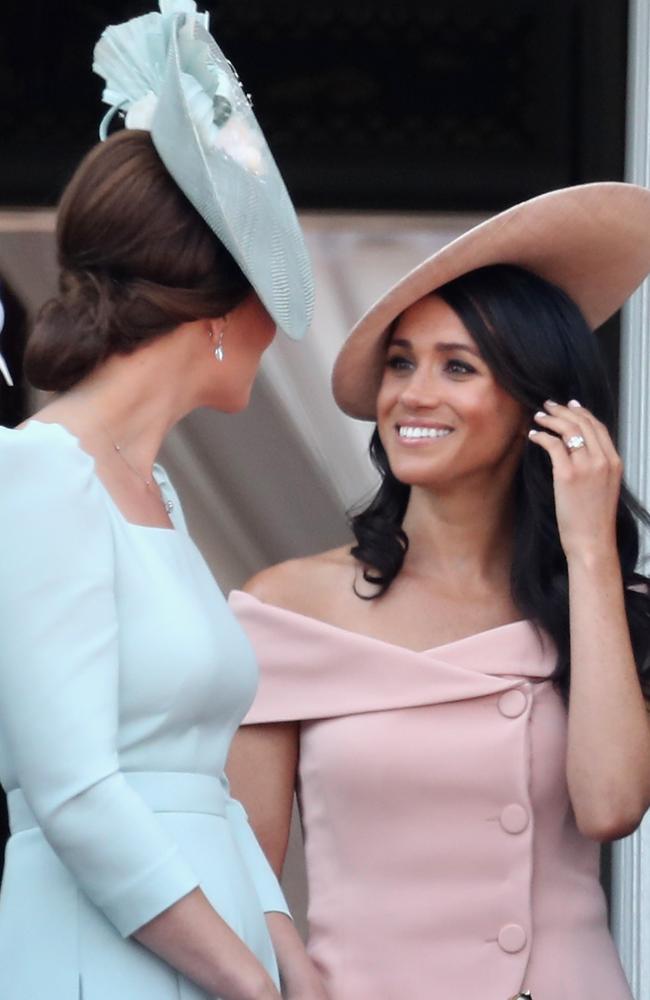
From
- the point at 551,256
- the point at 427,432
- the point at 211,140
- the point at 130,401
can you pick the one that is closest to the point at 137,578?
the point at 130,401

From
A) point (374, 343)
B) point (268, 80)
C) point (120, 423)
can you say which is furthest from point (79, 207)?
point (268, 80)

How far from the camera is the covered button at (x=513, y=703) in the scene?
2.73 meters

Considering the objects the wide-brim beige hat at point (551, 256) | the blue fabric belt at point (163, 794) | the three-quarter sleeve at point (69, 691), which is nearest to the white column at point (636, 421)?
the wide-brim beige hat at point (551, 256)

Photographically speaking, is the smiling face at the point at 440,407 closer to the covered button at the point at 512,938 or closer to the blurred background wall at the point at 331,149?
the covered button at the point at 512,938

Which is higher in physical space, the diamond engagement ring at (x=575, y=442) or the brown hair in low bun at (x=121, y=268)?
the brown hair in low bun at (x=121, y=268)

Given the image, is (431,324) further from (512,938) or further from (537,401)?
(512,938)

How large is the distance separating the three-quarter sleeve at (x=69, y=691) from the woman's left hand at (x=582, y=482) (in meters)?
0.98

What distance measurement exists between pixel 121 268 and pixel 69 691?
0.45m

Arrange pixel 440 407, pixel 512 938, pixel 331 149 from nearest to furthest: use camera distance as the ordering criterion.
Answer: pixel 512 938 → pixel 440 407 → pixel 331 149

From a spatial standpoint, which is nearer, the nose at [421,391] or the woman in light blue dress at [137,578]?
the woman in light blue dress at [137,578]

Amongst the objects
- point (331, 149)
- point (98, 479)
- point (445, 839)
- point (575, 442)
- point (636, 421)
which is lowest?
point (636, 421)

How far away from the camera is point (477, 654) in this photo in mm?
2781

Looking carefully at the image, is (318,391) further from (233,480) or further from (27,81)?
(27,81)

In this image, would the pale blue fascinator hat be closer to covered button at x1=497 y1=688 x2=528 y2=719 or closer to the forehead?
the forehead
